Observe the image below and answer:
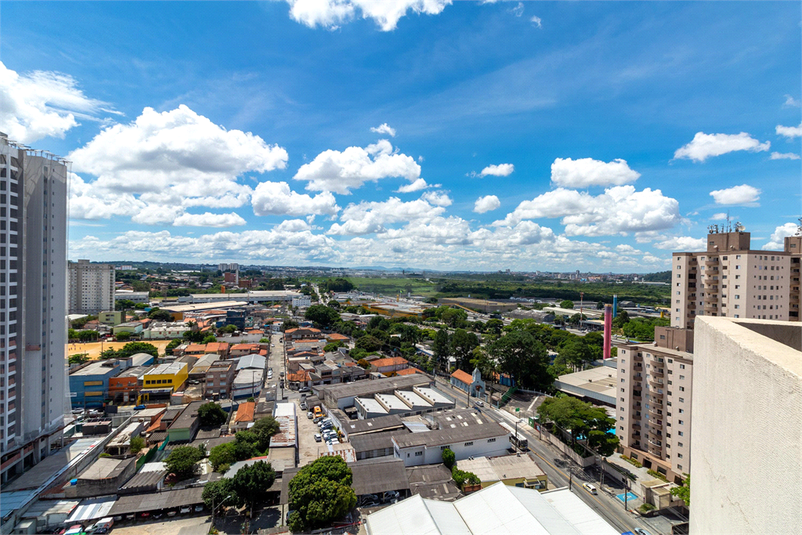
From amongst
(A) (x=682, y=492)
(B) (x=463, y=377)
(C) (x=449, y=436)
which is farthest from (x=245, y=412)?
(A) (x=682, y=492)

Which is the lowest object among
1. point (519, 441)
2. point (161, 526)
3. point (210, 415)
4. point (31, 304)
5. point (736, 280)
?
point (161, 526)

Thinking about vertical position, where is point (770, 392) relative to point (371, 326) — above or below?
above

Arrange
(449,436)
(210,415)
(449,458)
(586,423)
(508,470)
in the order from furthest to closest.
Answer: (210,415)
(449,436)
(586,423)
(449,458)
(508,470)

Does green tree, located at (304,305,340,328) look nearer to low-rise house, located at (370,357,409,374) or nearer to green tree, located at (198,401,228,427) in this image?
low-rise house, located at (370,357,409,374)

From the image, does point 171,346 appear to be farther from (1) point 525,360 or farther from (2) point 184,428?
(1) point 525,360

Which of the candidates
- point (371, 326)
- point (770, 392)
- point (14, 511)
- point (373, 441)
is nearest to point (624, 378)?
point (373, 441)

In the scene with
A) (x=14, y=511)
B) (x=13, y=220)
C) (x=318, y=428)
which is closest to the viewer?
(x=14, y=511)

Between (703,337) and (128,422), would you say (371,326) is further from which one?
(703,337)
